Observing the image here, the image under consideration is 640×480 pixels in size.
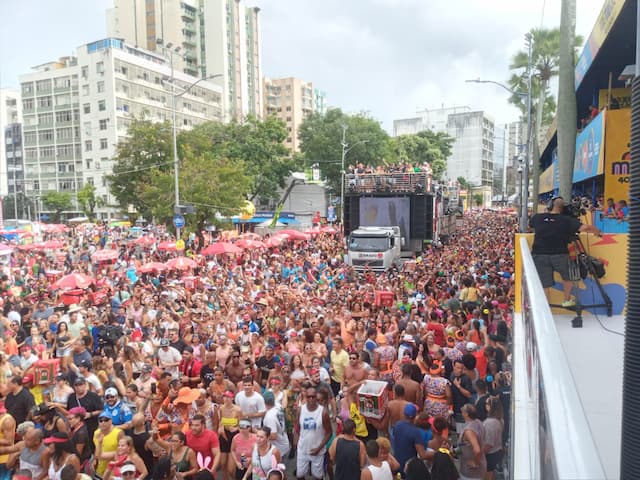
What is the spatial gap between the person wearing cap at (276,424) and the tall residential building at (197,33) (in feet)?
264

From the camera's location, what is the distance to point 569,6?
38.9ft

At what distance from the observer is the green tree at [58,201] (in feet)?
232

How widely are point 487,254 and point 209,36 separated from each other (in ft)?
259

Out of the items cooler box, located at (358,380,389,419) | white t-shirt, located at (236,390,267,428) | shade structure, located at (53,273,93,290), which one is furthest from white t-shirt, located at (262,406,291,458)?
shade structure, located at (53,273,93,290)

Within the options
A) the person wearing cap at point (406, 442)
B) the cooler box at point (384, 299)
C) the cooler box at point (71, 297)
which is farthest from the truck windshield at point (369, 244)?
the person wearing cap at point (406, 442)

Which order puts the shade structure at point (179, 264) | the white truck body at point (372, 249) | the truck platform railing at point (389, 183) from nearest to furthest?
the shade structure at point (179, 264) → the white truck body at point (372, 249) → the truck platform railing at point (389, 183)

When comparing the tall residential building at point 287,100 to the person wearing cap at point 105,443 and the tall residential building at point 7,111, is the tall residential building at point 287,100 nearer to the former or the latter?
the tall residential building at point 7,111

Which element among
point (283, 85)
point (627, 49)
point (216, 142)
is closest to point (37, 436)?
point (627, 49)

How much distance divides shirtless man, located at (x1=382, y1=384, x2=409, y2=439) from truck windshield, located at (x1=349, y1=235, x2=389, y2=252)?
1624 centimetres

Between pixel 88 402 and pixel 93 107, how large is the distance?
6800cm

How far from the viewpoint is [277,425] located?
21.2 feet

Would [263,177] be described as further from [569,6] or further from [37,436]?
[37,436]

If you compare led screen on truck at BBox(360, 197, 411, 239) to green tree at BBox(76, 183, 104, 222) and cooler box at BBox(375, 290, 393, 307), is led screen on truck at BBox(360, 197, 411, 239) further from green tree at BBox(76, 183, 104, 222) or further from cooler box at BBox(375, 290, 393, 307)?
green tree at BBox(76, 183, 104, 222)

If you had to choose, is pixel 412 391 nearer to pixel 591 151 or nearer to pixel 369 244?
pixel 591 151
